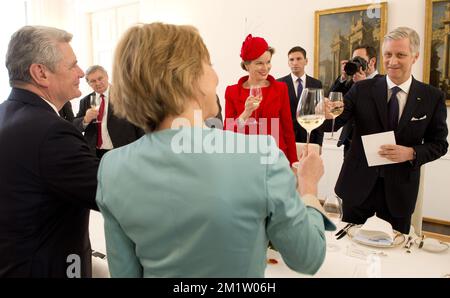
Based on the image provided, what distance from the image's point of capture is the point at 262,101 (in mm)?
3016

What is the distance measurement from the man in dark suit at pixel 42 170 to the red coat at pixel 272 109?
1.72 m

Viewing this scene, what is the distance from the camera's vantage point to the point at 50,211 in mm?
1239

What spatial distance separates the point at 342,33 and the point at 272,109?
2098mm

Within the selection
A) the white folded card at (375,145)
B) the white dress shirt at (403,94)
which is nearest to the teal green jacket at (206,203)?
the white folded card at (375,145)

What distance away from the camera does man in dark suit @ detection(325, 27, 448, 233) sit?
2.09 m

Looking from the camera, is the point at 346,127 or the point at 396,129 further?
the point at 346,127

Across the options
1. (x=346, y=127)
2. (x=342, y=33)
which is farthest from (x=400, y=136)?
(x=342, y=33)

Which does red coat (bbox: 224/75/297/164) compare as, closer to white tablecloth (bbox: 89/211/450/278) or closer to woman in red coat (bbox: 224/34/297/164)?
woman in red coat (bbox: 224/34/297/164)

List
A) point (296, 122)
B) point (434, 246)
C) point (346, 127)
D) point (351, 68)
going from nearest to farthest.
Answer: point (434, 246) < point (346, 127) < point (351, 68) < point (296, 122)

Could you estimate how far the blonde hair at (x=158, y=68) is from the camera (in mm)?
776

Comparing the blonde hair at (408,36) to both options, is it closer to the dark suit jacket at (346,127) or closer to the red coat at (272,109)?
the dark suit jacket at (346,127)

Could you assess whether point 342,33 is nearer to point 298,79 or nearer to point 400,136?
point 298,79
